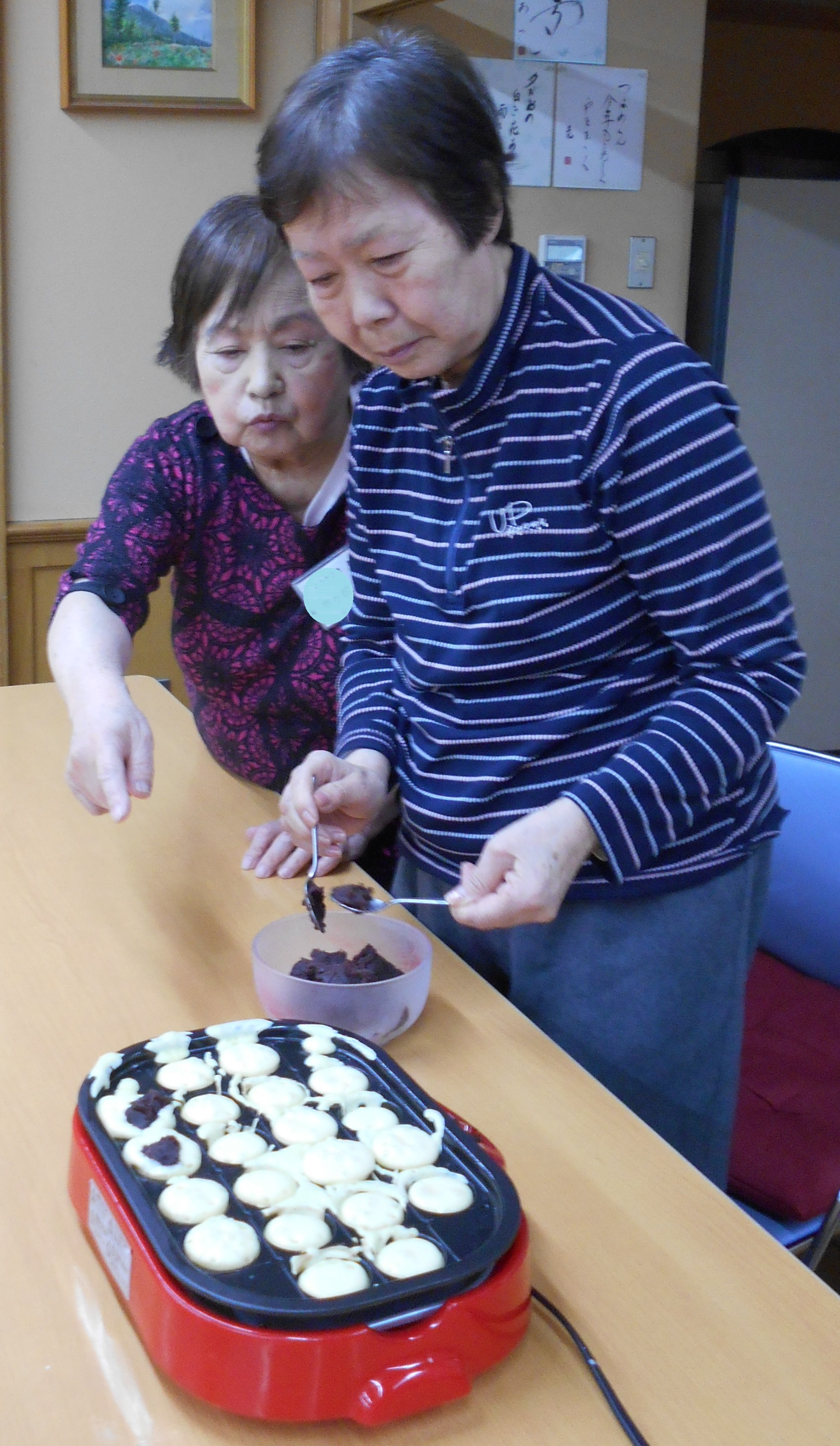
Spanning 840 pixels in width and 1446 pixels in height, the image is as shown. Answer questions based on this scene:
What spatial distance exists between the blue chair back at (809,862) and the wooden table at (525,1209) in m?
0.53

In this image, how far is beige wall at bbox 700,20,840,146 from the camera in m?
4.92

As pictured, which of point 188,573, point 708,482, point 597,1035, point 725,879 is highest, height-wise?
point 708,482

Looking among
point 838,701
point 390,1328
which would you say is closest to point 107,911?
point 390,1328

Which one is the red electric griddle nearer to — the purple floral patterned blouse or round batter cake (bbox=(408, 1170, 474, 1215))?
round batter cake (bbox=(408, 1170, 474, 1215))

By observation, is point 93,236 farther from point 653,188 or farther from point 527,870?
point 527,870

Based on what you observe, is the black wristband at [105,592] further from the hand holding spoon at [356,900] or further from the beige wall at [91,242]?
the beige wall at [91,242]

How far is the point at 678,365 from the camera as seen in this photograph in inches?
38.6

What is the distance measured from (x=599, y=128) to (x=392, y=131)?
291cm

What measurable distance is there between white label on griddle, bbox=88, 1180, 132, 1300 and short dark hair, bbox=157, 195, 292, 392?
0.88 m

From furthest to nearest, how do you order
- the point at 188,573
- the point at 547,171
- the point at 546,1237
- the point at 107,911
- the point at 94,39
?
1. the point at 547,171
2. the point at 94,39
3. the point at 188,573
4. the point at 107,911
5. the point at 546,1237

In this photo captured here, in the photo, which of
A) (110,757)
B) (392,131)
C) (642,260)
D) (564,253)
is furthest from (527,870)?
(642,260)

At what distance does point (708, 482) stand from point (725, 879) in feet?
1.13

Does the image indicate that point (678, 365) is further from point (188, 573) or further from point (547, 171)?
point (547, 171)

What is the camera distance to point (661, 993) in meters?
1.10
